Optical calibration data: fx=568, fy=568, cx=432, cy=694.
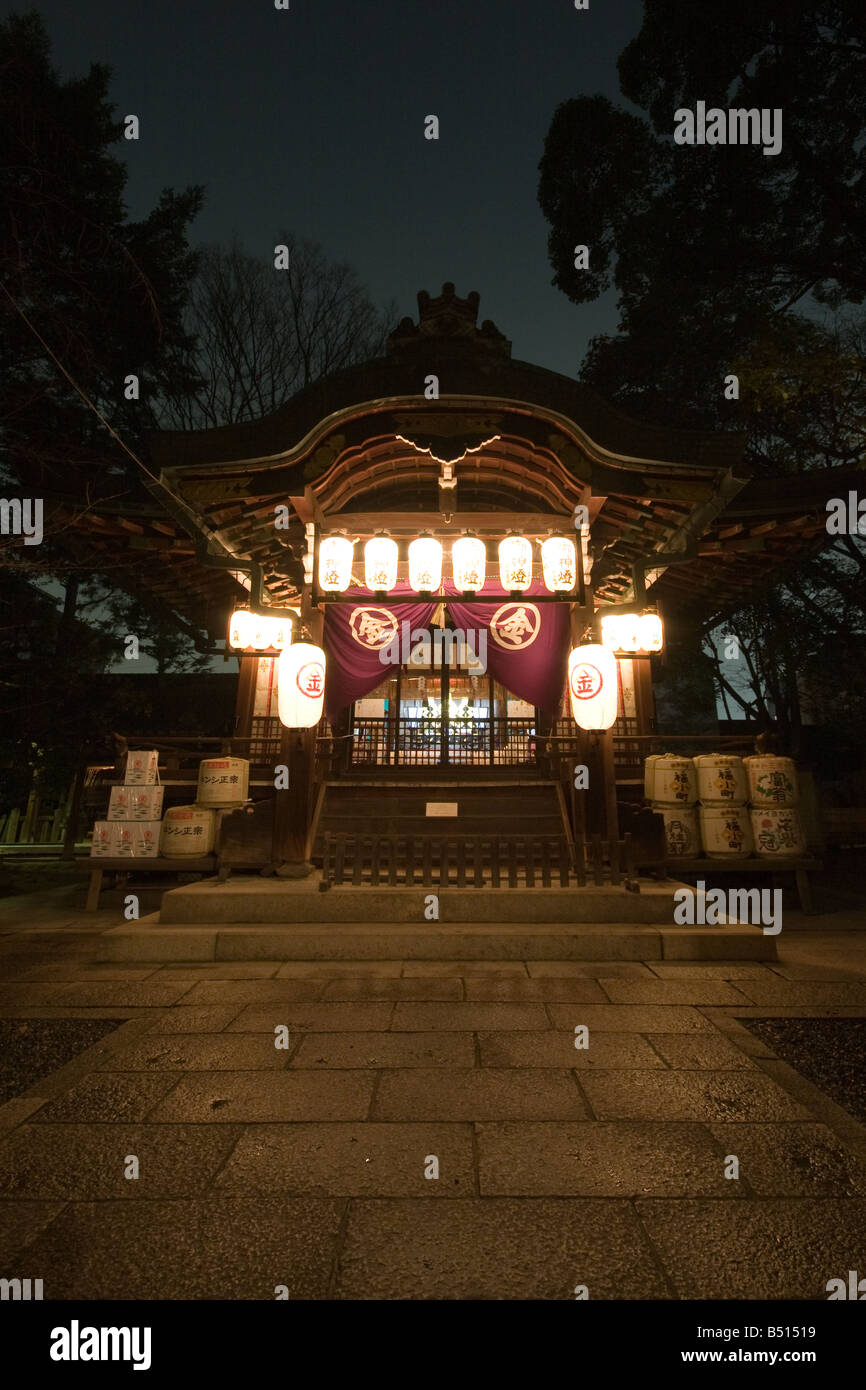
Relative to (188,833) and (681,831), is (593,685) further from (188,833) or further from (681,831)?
(188,833)

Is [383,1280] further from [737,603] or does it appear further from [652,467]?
[737,603]

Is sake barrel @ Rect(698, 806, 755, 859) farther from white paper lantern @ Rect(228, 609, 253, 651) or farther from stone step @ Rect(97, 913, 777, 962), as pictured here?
white paper lantern @ Rect(228, 609, 253, 651)

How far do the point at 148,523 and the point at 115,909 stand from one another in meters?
6.79

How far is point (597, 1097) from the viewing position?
3695 mm

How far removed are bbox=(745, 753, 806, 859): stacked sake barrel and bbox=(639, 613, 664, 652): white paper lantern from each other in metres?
2.81

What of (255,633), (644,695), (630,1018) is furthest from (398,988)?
(644,695)

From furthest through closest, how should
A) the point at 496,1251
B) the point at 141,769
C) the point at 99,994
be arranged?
1. the point at 141,769
2. the point at 99,994
3. the point at 496,1251

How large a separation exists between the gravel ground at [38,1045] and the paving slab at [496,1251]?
2.94m

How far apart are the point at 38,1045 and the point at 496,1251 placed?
418 cm

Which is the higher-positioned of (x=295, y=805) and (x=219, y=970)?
(x=295, y=805)

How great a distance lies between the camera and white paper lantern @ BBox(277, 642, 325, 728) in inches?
317

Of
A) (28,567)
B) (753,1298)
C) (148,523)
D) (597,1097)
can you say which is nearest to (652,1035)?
(597,1097)

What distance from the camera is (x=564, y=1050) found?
434cm

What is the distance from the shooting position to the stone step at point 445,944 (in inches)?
251
